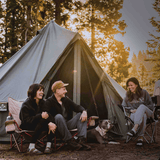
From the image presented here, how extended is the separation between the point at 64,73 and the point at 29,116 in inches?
86.8

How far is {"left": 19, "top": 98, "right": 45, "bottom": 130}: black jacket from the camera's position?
3.26 meters

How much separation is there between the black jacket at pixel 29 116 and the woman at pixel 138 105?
1.84 metres

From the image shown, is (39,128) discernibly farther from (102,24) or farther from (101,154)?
(102,24)

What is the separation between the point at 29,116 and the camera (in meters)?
3.33

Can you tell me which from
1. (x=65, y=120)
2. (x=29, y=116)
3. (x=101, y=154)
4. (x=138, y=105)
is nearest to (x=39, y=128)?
Result: (x=29, y=116)

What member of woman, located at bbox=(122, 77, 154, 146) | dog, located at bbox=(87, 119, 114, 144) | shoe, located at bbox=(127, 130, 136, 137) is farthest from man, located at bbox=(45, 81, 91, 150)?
woman, located at bbox=(122, 77, 154, 146)

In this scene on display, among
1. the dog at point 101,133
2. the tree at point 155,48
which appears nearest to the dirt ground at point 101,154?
the dog at point 101,133

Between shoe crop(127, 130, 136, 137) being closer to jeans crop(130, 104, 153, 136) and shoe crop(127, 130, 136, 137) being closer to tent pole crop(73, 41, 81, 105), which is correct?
jeans crop(130, 104, 153, 136)

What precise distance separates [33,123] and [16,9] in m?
19.0

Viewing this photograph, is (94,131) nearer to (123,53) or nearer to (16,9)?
(123,53)

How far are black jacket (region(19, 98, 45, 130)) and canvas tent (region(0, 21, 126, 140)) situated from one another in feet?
3.13

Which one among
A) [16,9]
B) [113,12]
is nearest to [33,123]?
[113,12]

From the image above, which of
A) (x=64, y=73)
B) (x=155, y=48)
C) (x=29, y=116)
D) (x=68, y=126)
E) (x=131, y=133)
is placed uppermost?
(x=155, y=48)

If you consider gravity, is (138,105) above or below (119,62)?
below
